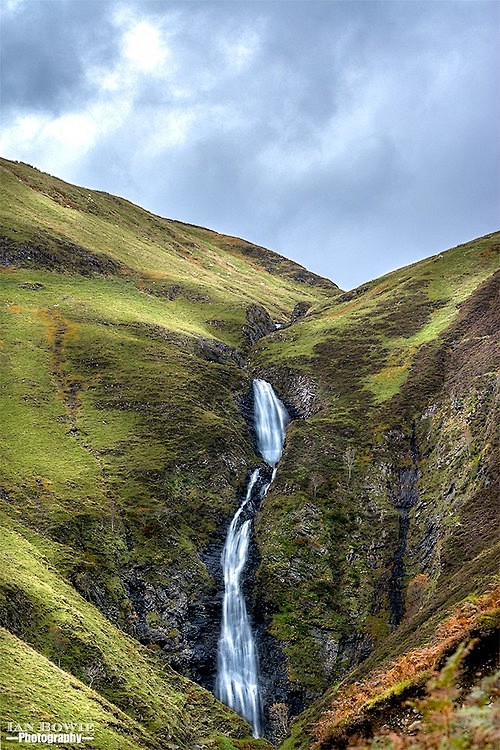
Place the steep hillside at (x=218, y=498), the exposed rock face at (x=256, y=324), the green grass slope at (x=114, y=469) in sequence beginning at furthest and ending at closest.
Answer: the exposed rock face at (x=256, y=324), the green grass slope at (x=114, y=469), the steep hillside at (x=218, y=498)

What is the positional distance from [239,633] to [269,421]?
3411cm

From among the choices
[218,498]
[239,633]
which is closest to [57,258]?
[218,498]

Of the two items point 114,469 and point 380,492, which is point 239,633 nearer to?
point 114,469

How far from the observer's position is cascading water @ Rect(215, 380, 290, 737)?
4938 centimetres

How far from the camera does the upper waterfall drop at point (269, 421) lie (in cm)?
7912

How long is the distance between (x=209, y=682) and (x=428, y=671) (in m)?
32.9

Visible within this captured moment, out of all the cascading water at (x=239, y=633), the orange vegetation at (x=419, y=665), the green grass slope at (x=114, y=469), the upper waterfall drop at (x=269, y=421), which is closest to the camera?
the orange vegetation at (x=419, y=665)

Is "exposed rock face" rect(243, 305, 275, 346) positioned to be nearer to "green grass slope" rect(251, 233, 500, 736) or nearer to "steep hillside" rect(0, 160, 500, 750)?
"steep hillside" rect(0, 160, 500, 750)

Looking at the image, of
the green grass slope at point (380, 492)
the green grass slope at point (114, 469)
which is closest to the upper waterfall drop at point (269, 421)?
the green grass slope at point (114, 469)

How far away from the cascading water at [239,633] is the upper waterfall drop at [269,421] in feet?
4.68

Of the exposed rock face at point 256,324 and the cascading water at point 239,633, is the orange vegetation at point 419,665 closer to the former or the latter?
the cascading water at point 239,633

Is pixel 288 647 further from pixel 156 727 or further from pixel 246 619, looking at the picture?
pixel 156 727

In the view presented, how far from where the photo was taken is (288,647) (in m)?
52.8

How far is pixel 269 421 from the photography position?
3327 inches
